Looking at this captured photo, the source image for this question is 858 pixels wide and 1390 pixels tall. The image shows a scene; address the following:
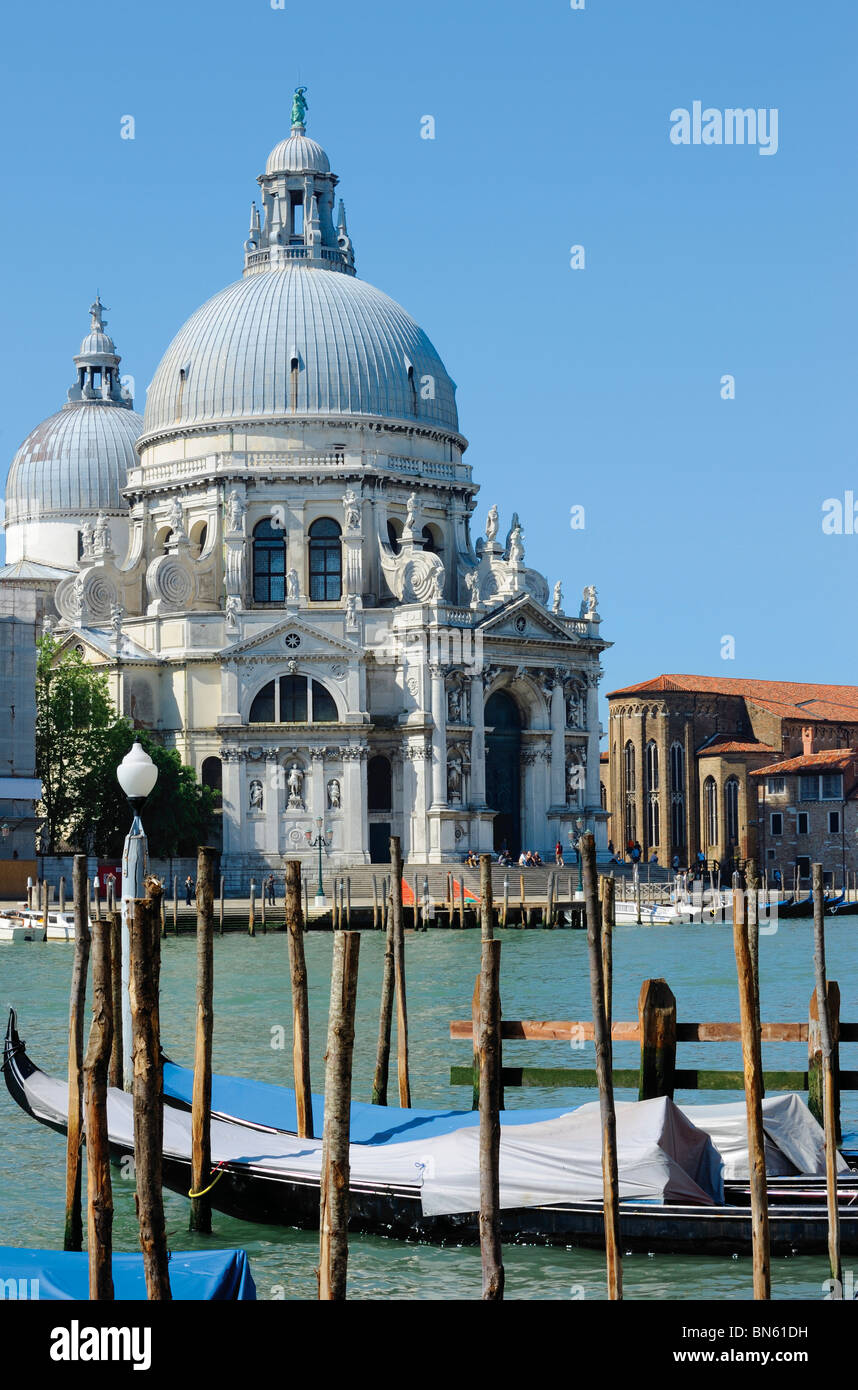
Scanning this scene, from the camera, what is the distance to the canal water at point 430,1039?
1234 centimetres

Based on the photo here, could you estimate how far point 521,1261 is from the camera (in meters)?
12.6

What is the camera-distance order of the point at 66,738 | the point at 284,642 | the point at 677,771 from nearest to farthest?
the point at 66,738 → the point at 284,642 → the point at 677,771

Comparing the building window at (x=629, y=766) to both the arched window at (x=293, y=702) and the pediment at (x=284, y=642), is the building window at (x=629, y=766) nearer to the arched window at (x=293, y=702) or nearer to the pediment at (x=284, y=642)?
the arched window at (x=293, y=702)

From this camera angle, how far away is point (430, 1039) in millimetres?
23578

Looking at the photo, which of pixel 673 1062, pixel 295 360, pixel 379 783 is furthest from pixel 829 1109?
pixel 295 360

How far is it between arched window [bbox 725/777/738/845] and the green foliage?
21.3 meters

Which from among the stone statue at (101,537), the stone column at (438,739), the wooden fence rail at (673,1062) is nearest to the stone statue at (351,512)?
the stone column at (438,739)

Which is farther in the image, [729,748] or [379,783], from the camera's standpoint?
[729,748]

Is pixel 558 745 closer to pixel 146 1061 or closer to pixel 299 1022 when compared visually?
pixel 299 1022

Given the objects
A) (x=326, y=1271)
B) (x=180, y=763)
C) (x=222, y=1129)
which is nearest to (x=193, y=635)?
(x=180, y=763)

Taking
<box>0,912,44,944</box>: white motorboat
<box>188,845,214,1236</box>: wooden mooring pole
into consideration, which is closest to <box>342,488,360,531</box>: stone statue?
<box>0,912,44,944</box>: white motorboat

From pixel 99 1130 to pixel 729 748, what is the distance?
5729 cm

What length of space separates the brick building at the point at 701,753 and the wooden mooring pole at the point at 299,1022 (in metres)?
49.8

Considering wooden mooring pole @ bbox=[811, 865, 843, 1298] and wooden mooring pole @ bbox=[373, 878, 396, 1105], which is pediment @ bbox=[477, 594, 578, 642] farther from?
wooden mooring pole @ bbox=[811, 865, 843, 1298]
